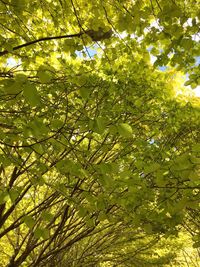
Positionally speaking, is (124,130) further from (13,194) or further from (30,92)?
(13,194)

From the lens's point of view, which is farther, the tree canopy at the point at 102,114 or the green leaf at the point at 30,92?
the tree canopy at the point at 102,114

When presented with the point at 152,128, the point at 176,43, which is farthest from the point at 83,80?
the point at 152,128

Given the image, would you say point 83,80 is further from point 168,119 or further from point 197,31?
point 168,119

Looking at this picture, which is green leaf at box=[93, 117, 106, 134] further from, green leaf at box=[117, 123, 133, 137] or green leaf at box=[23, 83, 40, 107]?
green leaf at box=[23, 83, 40, 107]

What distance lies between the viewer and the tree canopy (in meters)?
2.89

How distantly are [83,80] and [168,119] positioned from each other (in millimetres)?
4426

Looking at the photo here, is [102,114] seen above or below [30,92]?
above

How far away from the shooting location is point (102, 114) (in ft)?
20.0

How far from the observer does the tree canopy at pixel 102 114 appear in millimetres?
2895

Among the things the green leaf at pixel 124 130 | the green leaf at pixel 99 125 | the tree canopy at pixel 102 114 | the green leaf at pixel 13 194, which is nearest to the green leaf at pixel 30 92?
the tree canopy at pixel 102 114

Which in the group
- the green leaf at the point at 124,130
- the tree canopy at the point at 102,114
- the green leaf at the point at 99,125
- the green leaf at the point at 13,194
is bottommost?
the green leaf at the point at 124,130

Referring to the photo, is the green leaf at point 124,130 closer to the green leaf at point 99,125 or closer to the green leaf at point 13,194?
the green leaf at point 99,125

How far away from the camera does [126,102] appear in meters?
6.57

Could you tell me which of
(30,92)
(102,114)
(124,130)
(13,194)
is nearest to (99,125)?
(124,130)
